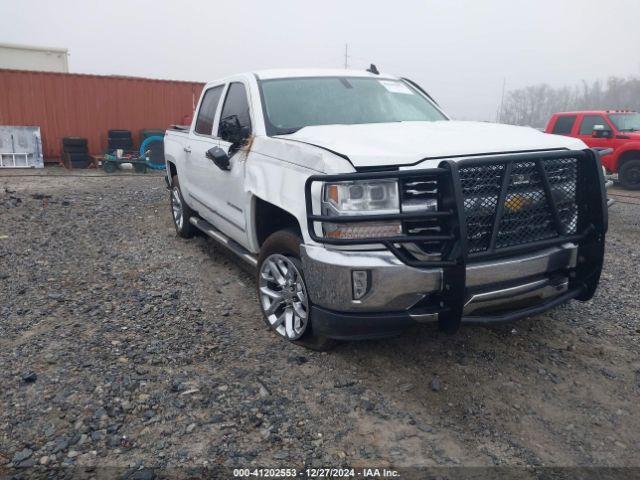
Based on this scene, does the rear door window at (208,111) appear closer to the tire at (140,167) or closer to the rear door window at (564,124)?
the tire at (140,167)

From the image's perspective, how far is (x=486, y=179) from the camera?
9.26 ft

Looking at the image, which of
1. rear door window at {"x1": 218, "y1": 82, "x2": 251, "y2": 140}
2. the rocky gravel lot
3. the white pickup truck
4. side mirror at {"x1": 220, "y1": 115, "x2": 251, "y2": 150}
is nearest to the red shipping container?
the rocky gravel lot

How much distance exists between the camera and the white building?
19.1 meters

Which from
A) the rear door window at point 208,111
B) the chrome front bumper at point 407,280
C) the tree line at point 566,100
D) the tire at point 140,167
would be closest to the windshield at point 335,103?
the rear door window at point 208,111

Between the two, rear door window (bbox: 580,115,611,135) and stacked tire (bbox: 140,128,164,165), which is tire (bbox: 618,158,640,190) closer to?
rear door window (bbox: 580,115,611,135)

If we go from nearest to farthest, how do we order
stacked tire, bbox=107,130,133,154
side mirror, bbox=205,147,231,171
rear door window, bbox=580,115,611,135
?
side mirror, bbox=205,147,231,171 → rear door window, bbox=580,115,611,135 → stacked tire, bbox=107,130,133,154

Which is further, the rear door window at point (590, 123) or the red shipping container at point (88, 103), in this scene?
the red shipping container at point (88, 103)

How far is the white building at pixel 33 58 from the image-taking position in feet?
62.8

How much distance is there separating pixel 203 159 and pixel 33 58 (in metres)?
18.6

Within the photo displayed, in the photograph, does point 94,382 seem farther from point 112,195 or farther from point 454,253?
point 112,195

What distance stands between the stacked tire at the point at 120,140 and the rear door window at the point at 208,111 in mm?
10977

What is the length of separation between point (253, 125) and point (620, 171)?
34.1 ft

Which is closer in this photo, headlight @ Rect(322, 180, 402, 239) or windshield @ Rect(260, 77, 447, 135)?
headlight @ Rect(322, 180, 402, 239)

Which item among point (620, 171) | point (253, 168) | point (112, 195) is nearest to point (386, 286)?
point (253, 168)
